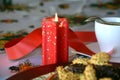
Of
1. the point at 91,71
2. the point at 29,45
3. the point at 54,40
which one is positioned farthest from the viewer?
the point at 29,45

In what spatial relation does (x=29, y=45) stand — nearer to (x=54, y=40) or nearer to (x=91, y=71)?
(x=54, y=40)

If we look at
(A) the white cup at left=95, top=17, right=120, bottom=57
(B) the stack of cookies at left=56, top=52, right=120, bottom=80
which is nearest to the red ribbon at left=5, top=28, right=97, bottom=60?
(A) the white cup at left=95, top=17, right=120, bottom=57

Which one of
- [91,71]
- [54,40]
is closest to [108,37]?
[54,40]

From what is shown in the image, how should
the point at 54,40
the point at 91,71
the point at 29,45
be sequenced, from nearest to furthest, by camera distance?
the point at 91,71 → the point at 54,40 → the point at 29,45

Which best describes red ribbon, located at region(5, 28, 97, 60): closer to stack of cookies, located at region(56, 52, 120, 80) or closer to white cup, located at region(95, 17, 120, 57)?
white cup, located at region(95, 17, 120, 57)

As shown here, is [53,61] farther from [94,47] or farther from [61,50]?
[94,47]

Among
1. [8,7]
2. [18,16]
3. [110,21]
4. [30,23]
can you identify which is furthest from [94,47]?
[8,7]

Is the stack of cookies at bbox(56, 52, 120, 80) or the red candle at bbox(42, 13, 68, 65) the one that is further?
the red candle at bbox(42, 13, 68, 65)
